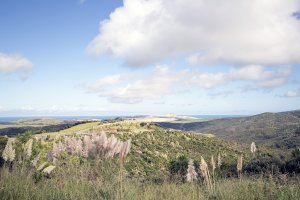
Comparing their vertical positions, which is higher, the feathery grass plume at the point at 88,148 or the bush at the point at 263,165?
the feathery grass plume at the point at 88,148

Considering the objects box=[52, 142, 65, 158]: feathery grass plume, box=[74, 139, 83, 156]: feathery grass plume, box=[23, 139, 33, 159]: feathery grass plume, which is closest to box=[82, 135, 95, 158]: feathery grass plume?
box=[74, 139, 83, 156]: feathery grass plume

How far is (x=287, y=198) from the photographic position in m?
6.07

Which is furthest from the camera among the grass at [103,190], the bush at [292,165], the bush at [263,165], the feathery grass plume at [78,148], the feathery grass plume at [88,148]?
the bush at [263,165]

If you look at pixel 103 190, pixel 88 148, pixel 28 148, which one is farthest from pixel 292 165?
pixel 28 148

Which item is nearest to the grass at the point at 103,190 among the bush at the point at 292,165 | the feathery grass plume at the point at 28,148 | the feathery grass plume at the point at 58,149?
the feathery grass plume at the point at 28,148

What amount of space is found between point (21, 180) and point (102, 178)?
4.99ft

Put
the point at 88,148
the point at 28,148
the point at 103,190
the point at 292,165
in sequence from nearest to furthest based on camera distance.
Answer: the point at 103,190 < the point at 88,148 < the point at 28,148 < the point at 292,165

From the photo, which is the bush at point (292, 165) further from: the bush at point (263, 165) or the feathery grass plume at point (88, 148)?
the feathery grass plume at point (88, 148)

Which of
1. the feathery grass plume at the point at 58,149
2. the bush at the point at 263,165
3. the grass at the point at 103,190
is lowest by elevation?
the bush at the point at 263,165

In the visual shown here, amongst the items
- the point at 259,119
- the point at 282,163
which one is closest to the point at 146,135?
the point at 282,163

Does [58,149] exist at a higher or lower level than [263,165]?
higher

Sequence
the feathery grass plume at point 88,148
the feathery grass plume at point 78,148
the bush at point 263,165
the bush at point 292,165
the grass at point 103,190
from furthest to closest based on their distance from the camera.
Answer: the bush at point 263,165
the bush at point 292,165
the feathery grass plume at point 78,148
the feathery grass plume at point 88,148
the grass at point 103,190

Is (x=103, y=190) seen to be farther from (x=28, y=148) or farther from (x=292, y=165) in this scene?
(x=292, y=165)

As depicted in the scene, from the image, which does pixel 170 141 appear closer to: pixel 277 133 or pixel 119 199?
pixel 119 199
